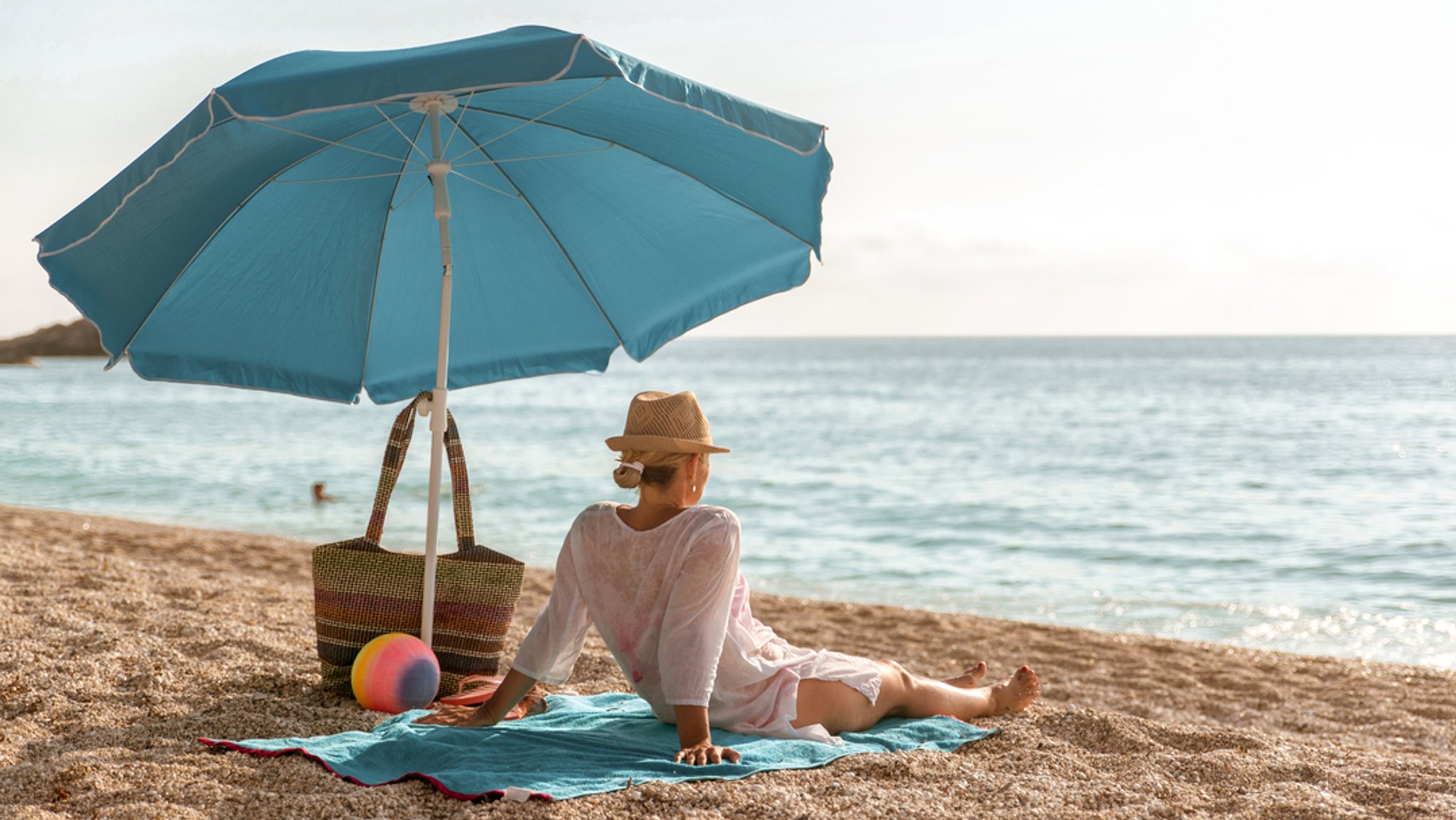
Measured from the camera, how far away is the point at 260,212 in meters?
3.99

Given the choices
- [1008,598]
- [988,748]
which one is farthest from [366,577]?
[1008,598]

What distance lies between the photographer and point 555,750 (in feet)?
11.0

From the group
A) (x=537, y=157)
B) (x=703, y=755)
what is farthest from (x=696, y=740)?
(x=537, y=157)

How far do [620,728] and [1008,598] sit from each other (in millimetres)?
6490

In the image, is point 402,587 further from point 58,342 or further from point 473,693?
point 58,342

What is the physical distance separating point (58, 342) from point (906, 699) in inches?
3378

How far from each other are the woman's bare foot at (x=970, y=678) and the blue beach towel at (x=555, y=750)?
39 cm

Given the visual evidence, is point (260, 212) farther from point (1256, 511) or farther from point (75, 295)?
point (1256, 511)

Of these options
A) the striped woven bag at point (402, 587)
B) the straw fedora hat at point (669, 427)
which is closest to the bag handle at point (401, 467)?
the striped woven bag at point (402, 587)

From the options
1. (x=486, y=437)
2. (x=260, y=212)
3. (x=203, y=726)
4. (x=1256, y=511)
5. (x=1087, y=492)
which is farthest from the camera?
(x=486, y=437)

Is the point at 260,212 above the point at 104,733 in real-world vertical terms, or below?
above

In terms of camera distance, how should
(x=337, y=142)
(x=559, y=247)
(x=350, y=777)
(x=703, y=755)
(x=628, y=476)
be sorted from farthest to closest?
(x=559, y=247), (x=337, y=142), (x=628, y=476), (x=703, y=755), (x=350, y=777)

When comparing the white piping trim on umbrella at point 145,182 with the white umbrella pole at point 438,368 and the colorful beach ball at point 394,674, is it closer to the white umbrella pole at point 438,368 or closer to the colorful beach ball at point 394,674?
the white umbrella pole at point 438,368

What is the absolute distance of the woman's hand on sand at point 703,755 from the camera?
3135 millimetres
